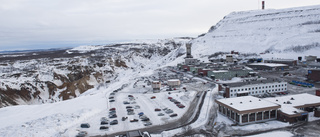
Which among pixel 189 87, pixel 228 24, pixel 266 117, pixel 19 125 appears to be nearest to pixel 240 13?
pixel 228 24

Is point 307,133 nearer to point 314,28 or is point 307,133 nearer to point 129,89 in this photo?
point 129,89

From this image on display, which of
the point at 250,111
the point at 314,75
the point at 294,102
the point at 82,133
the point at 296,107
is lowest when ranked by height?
the point at 82,133

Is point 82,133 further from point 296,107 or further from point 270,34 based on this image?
point 270,34

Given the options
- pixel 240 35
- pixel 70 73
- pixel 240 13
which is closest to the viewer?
pixel 70 73

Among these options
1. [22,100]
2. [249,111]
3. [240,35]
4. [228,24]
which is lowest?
[22,100]

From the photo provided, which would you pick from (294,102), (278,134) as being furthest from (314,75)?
(278,134)
